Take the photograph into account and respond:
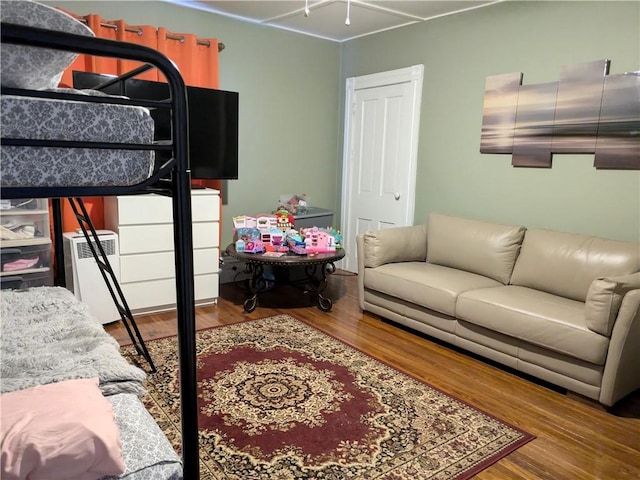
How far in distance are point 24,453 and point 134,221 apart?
8.73ft

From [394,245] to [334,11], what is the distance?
2.09m

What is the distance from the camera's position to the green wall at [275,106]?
4.36m

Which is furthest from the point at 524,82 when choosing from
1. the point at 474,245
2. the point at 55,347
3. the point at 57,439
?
the point at 57,439

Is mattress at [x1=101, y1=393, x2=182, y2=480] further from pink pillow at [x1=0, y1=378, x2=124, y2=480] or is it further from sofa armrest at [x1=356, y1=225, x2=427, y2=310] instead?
sofa armrest at [x1=356, y1=225, x2=427, y2=310]

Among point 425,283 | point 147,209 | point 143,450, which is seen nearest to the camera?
point 143,450

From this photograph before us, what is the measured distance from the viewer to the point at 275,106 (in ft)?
15.6

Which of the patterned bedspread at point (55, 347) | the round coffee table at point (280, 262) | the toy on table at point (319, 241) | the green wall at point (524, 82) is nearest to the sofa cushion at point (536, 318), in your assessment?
the green wall at point (524, 82)

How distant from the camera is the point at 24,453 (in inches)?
40.5

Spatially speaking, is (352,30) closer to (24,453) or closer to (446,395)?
(446,395)

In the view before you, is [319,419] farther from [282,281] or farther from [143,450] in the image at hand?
[282,281]

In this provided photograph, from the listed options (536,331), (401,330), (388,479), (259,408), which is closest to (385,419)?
(388,479)

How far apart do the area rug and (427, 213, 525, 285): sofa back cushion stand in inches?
45.9

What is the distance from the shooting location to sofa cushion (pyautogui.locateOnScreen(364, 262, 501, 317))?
3.17 metres

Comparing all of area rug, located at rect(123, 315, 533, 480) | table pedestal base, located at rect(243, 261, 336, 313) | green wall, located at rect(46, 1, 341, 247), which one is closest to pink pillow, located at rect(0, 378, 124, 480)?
area rug, located at rect(123, 315, 533, 480)
